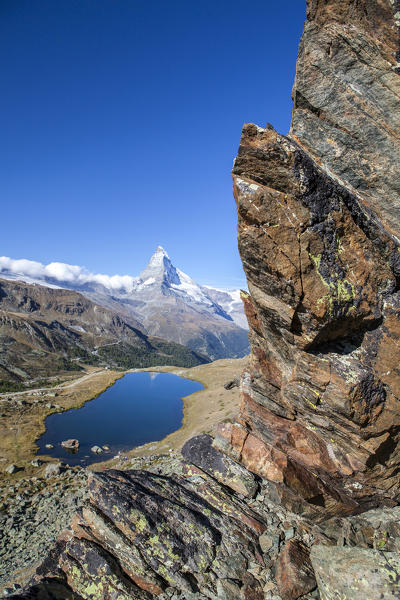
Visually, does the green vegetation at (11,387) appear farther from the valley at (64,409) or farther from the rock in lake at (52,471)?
the rock in lake at (52,471)

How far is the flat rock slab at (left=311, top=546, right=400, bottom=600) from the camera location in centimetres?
1220

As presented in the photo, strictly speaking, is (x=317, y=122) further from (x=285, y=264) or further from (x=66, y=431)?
(x=66, y=431)

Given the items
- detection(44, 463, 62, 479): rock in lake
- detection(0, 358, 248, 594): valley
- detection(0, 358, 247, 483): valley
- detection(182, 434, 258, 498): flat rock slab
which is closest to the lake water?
detection(0, 358, 247, 483): valley

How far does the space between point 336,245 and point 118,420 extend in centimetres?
9836

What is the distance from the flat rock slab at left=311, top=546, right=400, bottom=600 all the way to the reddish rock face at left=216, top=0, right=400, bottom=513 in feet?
17.1

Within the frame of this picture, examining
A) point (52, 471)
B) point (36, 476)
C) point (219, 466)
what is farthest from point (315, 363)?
point (36, 476)

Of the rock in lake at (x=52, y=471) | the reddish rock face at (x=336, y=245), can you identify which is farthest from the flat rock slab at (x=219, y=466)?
the rock in lake at (x=52, y=471)

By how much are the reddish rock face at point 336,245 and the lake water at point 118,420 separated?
58.0m

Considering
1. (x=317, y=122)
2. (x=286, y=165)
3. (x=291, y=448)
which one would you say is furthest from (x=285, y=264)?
(x=291, y=448)

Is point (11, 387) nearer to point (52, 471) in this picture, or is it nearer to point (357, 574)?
point (52, 471)

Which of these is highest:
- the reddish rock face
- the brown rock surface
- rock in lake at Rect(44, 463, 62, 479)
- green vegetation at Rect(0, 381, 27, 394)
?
the reddish rock face

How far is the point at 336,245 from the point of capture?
16375mm

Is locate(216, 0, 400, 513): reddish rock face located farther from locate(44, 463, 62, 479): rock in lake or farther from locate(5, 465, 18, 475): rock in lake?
locate(5, 465, 18, 475): rock in lake

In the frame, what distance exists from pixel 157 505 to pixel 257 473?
8316 mm
